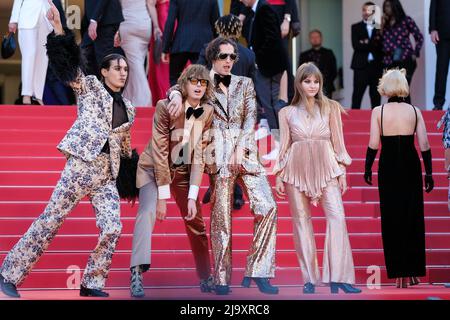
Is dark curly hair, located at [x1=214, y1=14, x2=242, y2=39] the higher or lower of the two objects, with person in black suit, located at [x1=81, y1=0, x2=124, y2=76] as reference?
lower

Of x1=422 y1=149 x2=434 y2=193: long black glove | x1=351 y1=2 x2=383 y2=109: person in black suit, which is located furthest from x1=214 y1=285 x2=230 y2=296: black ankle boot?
x1=351 y1=2 x2=383 y2=109: person in black suit

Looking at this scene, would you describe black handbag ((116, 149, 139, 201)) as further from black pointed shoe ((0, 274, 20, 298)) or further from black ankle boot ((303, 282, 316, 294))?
black ankle boot ((303, 282, 316, 294))

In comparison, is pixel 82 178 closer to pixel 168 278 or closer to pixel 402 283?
pixel 168 278

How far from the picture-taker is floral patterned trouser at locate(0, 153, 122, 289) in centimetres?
918

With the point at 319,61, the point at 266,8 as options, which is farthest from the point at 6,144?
the point at 319,61

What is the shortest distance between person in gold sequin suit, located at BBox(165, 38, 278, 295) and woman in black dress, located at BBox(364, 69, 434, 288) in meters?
1.34

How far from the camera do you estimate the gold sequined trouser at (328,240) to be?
9.66 m

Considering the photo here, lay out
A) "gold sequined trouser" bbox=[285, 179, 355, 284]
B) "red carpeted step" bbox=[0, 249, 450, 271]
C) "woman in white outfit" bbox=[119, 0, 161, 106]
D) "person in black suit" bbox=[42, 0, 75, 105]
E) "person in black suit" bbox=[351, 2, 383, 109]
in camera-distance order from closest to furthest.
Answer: "gold sequined trouser" bbox=[285, 179, 355, 284], "red carpeted step" bbox=[0, 249, 450, 271], "woman in white outfit" bbox=[119, 0, 161, 106], "person in black suit" bbox=[42, 0, 75, 105], "person in black suit" bbox=[351, 2, 383, 109]

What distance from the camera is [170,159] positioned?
30.9 ft

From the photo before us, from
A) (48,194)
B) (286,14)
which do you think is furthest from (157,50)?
(48,194)

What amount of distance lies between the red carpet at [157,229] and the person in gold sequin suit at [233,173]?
27 centimetres

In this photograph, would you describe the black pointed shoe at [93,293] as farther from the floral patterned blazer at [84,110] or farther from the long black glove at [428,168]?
the long black glove at [428,168]

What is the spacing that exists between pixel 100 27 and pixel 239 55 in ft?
12.6

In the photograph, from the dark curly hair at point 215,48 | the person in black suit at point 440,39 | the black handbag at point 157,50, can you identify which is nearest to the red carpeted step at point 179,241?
the dark curly hair at point 215,48
